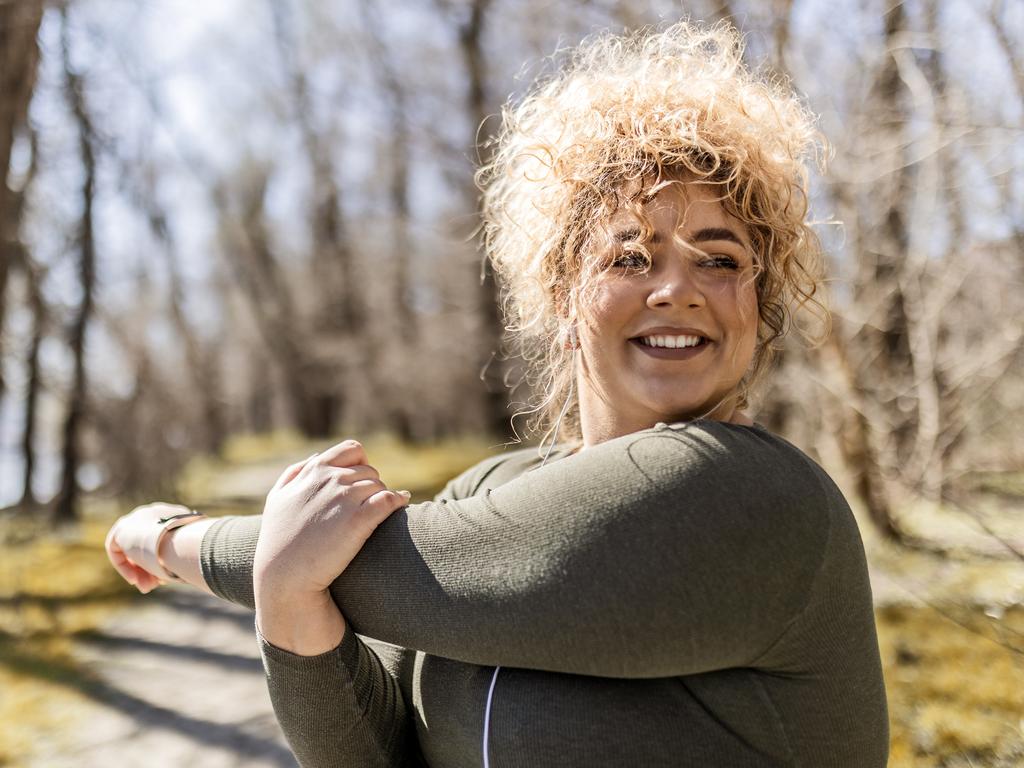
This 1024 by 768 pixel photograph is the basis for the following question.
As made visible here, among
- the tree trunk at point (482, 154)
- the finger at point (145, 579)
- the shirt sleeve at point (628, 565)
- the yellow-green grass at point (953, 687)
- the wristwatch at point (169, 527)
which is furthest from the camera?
the tree trunk at point (482, 154)

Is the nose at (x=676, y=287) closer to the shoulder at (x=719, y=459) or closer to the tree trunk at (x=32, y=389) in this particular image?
the shoulder at (x=719, y=459)

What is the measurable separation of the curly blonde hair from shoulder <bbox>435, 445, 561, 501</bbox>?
0.16 meters

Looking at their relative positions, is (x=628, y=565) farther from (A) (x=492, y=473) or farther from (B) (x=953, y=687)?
(B) (x=953, y=687)

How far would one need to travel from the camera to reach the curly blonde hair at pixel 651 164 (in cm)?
126

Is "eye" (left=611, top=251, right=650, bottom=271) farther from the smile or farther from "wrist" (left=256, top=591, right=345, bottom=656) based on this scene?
"wrist" (left=256, top=591, right=345, bottom=656)

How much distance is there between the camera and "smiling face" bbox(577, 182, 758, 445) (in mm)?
1242

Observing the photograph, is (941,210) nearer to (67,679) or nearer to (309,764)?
(309,764)

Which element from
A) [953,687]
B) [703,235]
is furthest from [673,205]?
[953,687]

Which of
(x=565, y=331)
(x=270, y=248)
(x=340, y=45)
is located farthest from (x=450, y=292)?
(x=565, y=331)

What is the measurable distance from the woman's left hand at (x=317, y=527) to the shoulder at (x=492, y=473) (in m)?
0.40

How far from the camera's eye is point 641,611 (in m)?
0.98

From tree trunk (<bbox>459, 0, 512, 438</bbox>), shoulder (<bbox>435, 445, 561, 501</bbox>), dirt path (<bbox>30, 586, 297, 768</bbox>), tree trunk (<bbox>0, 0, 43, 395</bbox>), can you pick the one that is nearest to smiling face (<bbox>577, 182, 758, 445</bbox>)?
shoulder (<bbox>435, 445, 561, 501</bbox>)

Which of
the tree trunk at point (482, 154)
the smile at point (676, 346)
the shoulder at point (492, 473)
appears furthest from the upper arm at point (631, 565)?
the tree trunk at point (482, 154)

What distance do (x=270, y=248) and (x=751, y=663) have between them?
65.1ft
